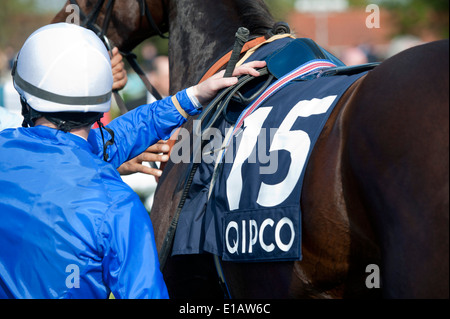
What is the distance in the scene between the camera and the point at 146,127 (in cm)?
232

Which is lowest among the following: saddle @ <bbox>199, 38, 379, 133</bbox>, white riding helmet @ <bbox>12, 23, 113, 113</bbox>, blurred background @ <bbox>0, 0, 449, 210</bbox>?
blurred background @ <bbox>0, 0, 449, 210</bbox>

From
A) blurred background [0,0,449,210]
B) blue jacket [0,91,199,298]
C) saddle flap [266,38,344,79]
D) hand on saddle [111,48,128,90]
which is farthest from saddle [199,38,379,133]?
hand on saddle [111,48,128,90]

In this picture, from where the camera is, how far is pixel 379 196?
1.62m

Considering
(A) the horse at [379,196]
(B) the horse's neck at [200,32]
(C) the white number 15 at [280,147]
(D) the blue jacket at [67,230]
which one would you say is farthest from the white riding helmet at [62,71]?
(B) the horse's neck at [200,32]

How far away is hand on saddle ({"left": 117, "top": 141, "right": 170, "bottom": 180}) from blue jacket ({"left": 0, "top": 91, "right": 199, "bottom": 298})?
1.11 metres

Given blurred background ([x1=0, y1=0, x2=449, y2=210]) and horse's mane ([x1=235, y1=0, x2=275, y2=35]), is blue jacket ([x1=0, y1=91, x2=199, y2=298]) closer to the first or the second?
blurred background ([x1=0, y1=0, x2=449, y2=210])

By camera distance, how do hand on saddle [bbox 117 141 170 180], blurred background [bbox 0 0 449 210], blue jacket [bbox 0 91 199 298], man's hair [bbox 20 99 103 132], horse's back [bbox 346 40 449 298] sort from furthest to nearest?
blurred background [bbox 0 0 449 210] < hand on saddle [bbox 117 141 170 180] < man's hair [bbox 20 99 103 132] < blue jacket [bbox 0 91 199 298] < horse's back [bbox 346 40 449 298]

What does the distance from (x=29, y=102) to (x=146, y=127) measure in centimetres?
60

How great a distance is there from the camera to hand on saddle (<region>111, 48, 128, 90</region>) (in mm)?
3271

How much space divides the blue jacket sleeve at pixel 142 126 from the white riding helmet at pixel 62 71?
413mm

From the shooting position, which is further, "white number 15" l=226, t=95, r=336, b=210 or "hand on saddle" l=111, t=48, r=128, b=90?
"hand on saddle" l=111, t=48, r=128, b=90

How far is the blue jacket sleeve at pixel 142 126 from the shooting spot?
2.24 meters

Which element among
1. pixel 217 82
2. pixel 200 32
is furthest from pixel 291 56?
pixel 200 32

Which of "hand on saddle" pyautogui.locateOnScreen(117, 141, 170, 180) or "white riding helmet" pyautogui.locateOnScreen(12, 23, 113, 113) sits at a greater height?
"white riding helmet" pyautogui.locateOnScreen(12, 23, 113, 113)
